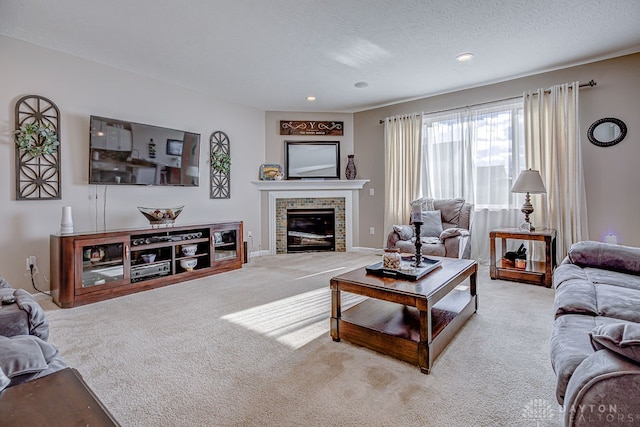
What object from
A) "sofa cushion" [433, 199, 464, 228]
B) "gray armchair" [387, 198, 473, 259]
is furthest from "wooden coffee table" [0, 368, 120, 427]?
"sofa cushion" [433, 199, 464, 228]

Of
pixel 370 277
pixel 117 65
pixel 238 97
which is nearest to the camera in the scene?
pixel 370 277

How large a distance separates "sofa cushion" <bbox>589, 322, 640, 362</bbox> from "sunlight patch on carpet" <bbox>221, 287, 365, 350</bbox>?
157cm

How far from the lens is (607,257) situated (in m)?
2.13

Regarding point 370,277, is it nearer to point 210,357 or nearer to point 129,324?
point 210,357

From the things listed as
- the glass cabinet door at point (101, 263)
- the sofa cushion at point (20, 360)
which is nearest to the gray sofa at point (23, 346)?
the sofa cushion at point (20, 360)

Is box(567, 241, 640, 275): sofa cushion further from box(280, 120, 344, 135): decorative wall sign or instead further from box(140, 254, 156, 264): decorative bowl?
box(280, 120, 344, 135): decorative wall sign

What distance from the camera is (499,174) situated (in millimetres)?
4309

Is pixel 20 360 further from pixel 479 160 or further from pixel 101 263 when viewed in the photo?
pixel 479 160

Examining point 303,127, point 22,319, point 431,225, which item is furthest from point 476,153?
point 22,319

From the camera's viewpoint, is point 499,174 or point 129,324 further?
point 499,174

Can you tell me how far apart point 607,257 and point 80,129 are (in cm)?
488

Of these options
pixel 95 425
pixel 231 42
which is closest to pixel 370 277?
pixel 95 425

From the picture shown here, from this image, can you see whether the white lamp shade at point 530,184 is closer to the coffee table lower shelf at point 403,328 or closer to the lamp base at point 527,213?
the lamp base at point 527,213

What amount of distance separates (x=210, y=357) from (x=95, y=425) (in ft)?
4.23
